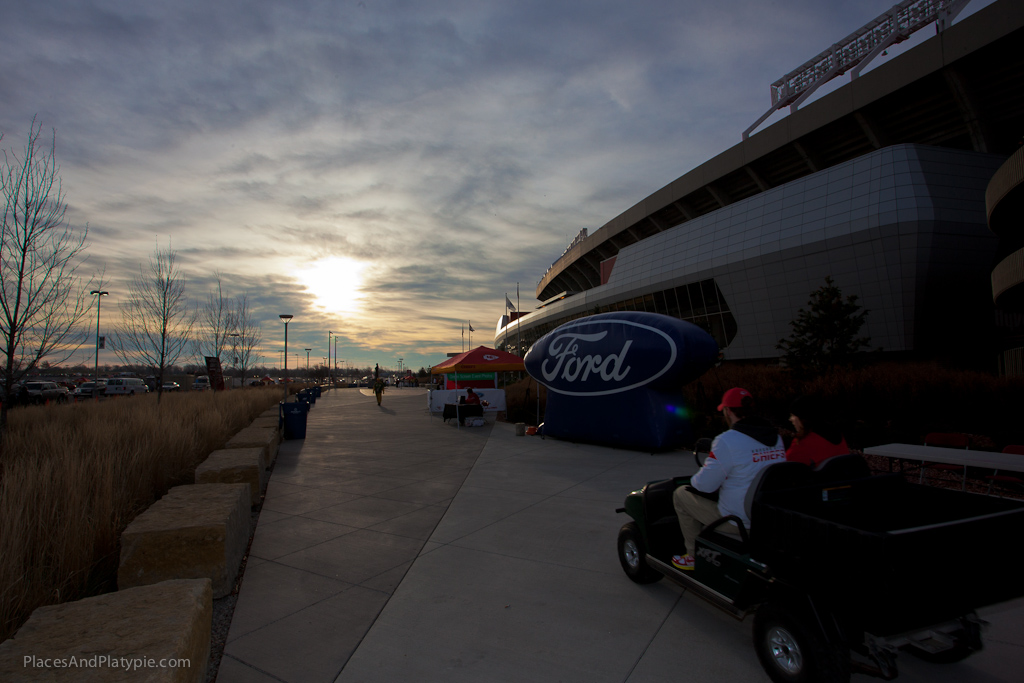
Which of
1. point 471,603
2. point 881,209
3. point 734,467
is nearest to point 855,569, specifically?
point 734,467

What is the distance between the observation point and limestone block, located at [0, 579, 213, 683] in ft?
7.30

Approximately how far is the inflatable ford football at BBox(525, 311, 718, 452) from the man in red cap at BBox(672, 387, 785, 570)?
7494 mm

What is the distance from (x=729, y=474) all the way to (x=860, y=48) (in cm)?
4264

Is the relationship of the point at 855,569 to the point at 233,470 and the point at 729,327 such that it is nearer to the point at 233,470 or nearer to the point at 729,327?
the point at 233,470

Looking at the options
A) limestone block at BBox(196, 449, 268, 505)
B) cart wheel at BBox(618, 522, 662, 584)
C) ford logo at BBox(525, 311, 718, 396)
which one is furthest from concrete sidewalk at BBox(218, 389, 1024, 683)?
ford logo at BBox(525, 311, 718, 396)

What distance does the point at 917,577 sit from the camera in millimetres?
2570

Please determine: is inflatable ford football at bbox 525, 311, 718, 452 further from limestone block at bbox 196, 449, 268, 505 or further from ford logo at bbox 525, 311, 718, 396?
limestone block at bbox 196, 449, 268, 505

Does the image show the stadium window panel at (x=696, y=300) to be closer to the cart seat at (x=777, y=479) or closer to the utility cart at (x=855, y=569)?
the utility cart at (x=855, y=569)

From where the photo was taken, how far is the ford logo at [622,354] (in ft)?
37.1

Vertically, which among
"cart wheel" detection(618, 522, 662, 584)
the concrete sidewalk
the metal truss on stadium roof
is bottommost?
the concrete sidewalk

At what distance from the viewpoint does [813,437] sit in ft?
14.2

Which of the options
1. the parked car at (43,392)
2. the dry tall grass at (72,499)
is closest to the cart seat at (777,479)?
the dry tall grass at (72,499)

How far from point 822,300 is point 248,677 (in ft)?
66.8

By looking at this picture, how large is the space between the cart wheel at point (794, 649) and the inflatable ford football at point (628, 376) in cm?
838
